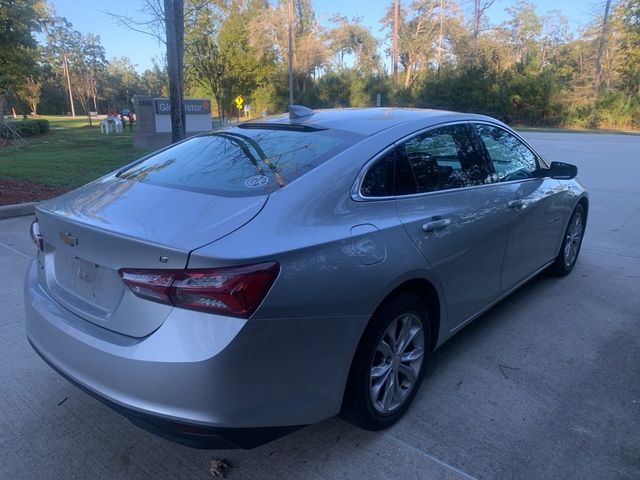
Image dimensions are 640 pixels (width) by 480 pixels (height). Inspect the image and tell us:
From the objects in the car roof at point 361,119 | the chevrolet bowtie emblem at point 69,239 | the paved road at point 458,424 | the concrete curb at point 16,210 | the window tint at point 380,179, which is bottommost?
the paved road at point 458,424

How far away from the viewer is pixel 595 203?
865 centimetres

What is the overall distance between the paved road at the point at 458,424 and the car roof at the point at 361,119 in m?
1.57

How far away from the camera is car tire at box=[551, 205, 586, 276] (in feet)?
15.5

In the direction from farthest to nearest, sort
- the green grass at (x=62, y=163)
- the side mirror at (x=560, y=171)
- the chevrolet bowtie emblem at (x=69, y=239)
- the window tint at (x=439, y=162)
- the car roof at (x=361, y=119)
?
the green grass at (x=62, y=163)
the side mirror at (x=560, y=171)
the car roof at (x=361, y=119)
the window tint at (x=439, y=162)
the chevrolet bowtie emblem at (x=69, y=239)

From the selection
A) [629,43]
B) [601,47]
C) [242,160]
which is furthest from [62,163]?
[629,43]

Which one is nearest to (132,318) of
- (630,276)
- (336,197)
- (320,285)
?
(320,285)

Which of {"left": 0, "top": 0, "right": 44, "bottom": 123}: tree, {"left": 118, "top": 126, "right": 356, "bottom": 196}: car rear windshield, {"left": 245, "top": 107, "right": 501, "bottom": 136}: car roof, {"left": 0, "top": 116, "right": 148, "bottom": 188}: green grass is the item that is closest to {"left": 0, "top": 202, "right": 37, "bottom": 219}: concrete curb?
{"left": 0, "top": 116, "right": 148, "bottom": 188}: green grass

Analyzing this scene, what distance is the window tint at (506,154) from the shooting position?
11.9ft

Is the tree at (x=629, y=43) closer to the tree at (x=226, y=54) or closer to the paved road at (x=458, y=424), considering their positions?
the tree at (x=226, y=54)

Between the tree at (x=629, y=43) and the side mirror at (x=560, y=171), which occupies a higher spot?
the tree at (x=629, y=43)

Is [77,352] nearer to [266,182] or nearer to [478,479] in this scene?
[266,182]

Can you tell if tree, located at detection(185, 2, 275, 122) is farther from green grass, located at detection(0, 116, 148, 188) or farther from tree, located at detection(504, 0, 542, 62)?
tree, located at detection(504, 0, 542, 62)

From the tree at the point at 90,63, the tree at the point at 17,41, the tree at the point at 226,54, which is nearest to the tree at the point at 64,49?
the tree at the point at 90,63

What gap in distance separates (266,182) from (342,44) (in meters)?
61.6
